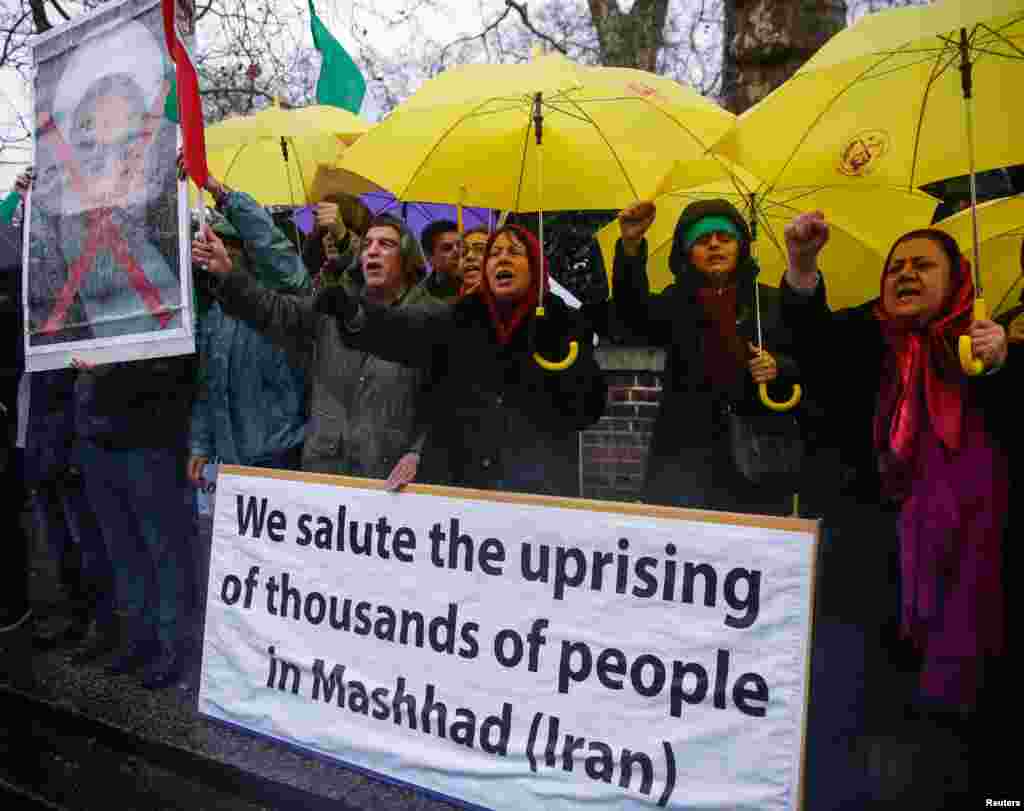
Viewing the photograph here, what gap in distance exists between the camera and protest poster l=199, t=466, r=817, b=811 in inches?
89.3

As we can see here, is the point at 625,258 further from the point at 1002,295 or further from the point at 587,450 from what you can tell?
the point at 587,450

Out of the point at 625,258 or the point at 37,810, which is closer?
the point at 37,810

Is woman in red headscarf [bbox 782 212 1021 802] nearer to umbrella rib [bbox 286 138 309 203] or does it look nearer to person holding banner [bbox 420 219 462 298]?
person holding banner [bbox 420 219 462 298]

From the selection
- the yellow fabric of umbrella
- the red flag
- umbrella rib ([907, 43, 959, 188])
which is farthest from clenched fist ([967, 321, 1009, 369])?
the red flag

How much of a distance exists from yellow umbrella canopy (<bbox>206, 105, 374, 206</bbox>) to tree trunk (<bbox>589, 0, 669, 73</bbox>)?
6375 mm

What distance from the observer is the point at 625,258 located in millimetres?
3279

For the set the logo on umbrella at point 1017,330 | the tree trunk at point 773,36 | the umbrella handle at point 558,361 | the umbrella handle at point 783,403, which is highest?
the tree trunk at point 773,36

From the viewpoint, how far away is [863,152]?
3.02 m

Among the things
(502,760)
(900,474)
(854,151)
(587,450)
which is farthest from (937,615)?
(587,450)

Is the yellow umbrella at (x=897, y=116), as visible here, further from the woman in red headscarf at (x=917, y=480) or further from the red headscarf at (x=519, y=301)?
the red headscarf at (x=519, y=301)

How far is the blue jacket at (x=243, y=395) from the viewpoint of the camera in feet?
12.5

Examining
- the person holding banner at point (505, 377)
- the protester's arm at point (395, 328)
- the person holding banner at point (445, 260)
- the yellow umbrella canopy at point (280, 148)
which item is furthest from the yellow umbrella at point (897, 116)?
the yellow umbrella canopy at point (280, 148)

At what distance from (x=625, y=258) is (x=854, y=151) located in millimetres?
876

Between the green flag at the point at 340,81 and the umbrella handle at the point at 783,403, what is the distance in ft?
10.5
